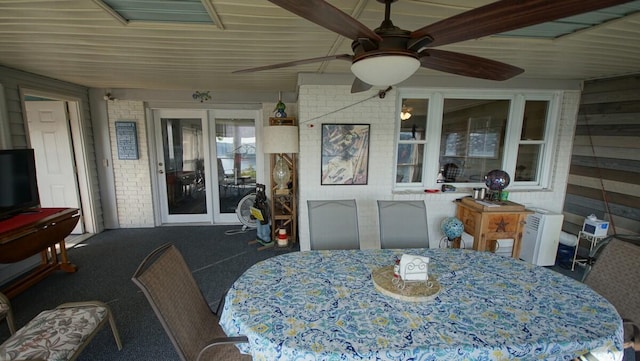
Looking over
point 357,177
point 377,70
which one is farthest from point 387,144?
point 377,70

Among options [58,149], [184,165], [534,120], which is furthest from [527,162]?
[58,149]

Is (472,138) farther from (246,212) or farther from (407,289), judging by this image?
(246,212)

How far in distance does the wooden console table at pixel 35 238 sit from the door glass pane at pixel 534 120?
5270 mm

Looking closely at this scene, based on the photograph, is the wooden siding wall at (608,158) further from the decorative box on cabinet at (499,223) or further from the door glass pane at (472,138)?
the decorative box on cabinet at (499,223)

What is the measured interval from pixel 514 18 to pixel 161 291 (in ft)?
5.95

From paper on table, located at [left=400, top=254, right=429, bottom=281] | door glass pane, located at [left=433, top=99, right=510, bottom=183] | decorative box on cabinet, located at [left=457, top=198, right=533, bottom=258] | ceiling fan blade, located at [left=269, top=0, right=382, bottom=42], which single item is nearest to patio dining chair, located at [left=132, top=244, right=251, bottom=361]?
paper on table, located at [left=400, top=254, right=429, bottom=281]

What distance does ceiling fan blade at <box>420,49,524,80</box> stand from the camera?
131 cm

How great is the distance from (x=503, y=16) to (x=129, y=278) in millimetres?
3621

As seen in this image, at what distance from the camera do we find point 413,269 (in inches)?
56.6

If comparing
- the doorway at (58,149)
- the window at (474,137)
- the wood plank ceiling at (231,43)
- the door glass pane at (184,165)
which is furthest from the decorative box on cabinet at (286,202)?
the doorway at (58,149)

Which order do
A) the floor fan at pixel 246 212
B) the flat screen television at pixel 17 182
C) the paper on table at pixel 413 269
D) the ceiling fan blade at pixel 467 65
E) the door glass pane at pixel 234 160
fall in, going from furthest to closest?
the door glass pane at pixel 234 160 < the floor fan at pixel 246 212 < the flat screen television at pixel 17 182 < the paper on table at pixel 413 269 < the ceiling fan blade at pixel 467 65

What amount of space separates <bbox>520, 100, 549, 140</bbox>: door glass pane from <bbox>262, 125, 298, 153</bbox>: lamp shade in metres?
2.89

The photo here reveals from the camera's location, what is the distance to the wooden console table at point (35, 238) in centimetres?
220

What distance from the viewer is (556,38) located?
6.60ft
